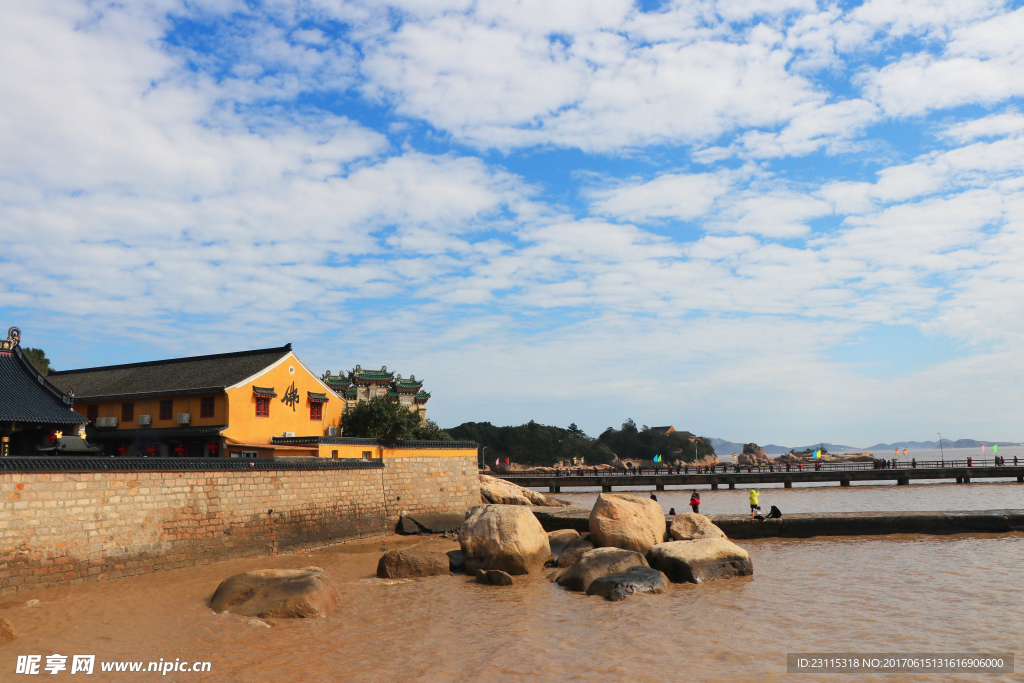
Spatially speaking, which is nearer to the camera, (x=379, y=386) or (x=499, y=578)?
(x=499, y=578)

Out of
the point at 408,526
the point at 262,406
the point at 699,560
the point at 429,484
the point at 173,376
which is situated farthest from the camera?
the point at 173,376

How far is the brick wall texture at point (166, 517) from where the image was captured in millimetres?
13555

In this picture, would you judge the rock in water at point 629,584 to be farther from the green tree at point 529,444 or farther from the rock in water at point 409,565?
the green tree at point 529,444

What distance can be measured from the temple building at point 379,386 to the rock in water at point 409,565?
36595 millimetres

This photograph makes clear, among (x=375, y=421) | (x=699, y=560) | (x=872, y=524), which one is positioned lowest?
(x=872, y=524)

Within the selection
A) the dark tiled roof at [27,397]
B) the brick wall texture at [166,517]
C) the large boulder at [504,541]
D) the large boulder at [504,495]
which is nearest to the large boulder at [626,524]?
the large boulder at [504,541]

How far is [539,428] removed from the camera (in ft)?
322

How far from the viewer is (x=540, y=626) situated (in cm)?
1277

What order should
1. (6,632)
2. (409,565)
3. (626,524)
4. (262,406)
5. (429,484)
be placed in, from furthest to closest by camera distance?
(262,406) < (429,484) < (626,524) < (409,565) < (6,632)

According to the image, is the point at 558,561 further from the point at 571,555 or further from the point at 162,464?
the point at 162,464

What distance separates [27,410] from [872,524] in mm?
29801

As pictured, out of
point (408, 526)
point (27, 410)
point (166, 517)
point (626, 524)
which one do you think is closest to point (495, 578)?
point (626, 524)

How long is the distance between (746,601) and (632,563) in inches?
115

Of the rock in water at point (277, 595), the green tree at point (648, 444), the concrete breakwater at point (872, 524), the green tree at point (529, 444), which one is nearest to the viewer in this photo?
the rock in water at point (277, 595)
